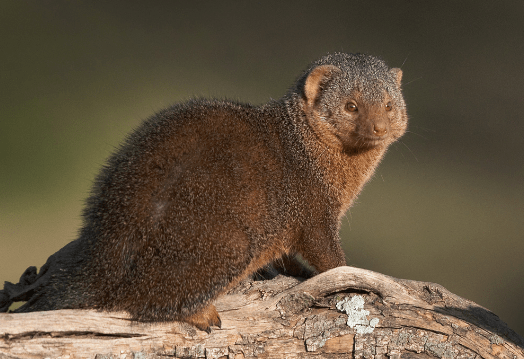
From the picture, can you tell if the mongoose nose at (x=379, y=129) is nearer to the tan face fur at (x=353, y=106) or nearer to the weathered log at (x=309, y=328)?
the tan face fur at (x=353, y=106)

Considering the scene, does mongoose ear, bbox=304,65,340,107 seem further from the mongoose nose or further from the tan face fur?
the mongoose nose

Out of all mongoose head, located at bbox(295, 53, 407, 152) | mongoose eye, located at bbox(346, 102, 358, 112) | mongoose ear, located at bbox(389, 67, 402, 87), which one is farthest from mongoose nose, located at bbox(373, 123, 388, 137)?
mongoose ear, located at bbox(389, 67, 402, 87)

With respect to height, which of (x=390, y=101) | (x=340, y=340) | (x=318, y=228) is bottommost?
(x=340, y=340)

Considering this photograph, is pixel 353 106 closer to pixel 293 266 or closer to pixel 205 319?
pixel 293 266

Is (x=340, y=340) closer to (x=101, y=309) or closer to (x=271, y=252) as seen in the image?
(x=271, y=252)

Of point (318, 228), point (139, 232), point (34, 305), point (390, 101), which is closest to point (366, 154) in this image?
point (390, 101)

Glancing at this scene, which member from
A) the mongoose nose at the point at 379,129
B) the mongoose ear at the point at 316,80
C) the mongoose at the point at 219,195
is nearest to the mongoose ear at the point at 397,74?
the mongoose at the point at 219,195
